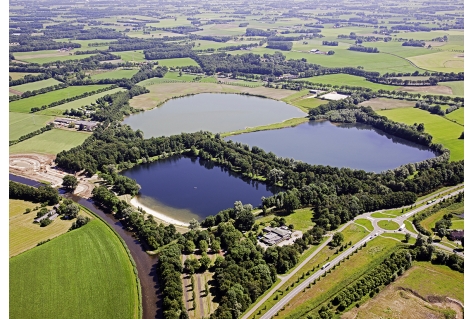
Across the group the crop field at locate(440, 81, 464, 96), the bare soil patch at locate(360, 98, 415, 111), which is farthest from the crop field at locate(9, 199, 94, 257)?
the crop field at locate(440, 81, 464, 96)

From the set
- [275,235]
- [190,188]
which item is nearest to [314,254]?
[275,235]

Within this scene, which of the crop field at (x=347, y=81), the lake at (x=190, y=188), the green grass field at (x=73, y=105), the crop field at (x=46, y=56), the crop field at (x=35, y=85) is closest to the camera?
the lake at (x=190, y=188)

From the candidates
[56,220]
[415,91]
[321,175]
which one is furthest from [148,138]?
[415,91]

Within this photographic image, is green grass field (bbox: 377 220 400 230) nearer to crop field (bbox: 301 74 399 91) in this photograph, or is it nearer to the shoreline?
the shoreline

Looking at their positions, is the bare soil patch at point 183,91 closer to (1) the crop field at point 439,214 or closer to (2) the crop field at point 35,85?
(2) the crop field at point 35,85

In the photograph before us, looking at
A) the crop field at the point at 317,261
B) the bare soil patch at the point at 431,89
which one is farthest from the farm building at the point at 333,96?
the crop field at the point at 317,261

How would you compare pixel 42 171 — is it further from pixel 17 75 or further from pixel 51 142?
pixel 17 75
